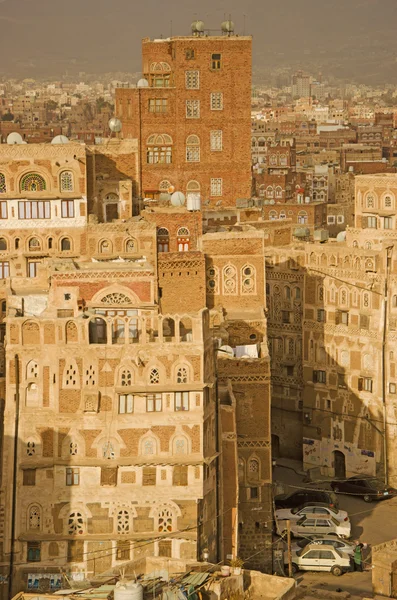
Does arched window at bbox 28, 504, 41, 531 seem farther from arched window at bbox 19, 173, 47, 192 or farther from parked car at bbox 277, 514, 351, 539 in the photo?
arched window at bbox 19, 173, 47, 192

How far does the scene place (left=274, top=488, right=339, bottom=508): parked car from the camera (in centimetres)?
6756

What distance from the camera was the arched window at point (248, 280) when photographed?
69.2 m

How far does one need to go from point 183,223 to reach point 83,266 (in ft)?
35.6

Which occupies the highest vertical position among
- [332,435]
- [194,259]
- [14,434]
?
[194,259]

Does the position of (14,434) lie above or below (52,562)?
above

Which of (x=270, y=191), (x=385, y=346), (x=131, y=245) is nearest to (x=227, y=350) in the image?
(x=131, y=245)

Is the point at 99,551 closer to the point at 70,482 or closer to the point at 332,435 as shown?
the point at 70,482

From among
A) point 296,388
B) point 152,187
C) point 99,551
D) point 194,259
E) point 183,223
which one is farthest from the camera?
point 152,187

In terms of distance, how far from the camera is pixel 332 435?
7562 centimetres

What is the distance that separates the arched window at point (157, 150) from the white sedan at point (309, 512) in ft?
103

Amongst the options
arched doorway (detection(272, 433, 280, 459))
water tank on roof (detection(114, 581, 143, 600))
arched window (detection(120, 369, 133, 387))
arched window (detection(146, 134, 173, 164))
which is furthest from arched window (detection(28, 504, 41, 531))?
arched window (detection(146, 134, 173, 164))

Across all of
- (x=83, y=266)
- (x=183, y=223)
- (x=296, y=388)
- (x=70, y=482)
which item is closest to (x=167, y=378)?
(x=70, y=482)

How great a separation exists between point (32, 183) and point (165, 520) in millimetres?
23668

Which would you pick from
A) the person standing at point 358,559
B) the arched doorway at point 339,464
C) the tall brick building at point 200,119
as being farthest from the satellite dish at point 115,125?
the person standing at point 358,559
